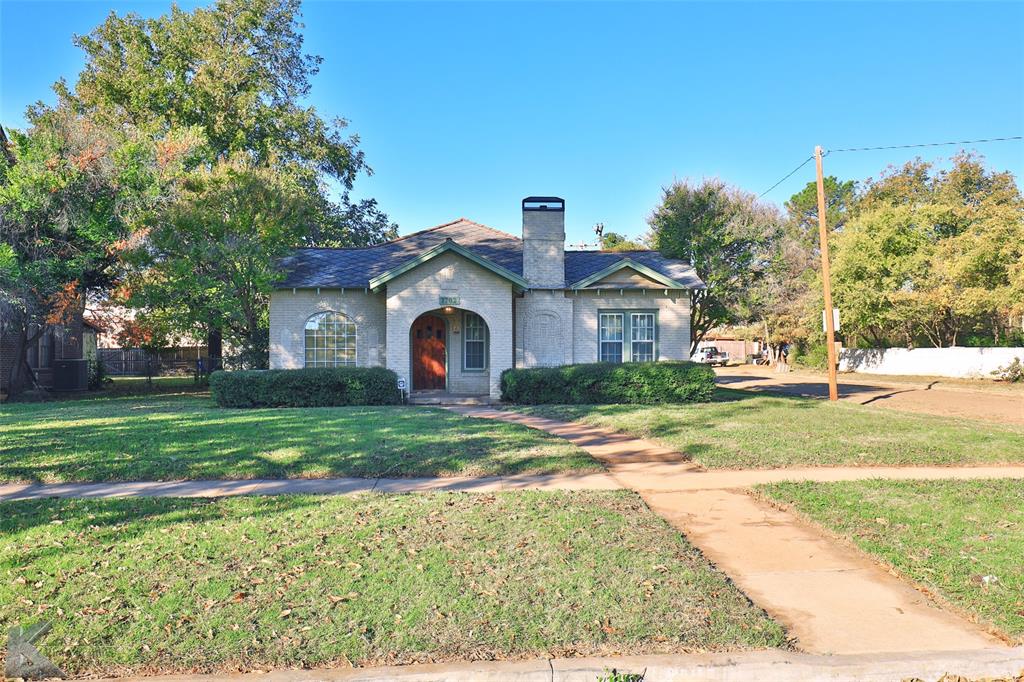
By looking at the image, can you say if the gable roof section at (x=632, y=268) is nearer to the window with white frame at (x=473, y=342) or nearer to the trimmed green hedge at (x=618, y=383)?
the window with white frame at (x=473, y=342)

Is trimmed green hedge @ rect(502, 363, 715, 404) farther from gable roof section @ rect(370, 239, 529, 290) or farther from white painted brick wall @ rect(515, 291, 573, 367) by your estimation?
gable roof section @ rect(370, 239, 529, 290)

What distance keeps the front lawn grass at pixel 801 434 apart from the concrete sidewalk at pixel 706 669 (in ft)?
18.8

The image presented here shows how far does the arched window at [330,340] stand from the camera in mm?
21078

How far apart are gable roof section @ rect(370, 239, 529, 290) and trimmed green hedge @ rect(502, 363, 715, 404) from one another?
2.95 m

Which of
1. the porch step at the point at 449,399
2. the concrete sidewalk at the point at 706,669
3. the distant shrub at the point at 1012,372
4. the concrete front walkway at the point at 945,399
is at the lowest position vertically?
the concrete sidewalk at the point at 706,669

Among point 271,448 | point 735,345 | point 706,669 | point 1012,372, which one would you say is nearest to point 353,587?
point 706,669

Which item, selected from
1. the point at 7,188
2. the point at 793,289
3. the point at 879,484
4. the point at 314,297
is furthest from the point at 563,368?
the point at 793,289

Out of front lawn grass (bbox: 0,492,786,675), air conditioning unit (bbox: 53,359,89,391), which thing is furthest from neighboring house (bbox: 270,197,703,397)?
front lawn grass (bbox: 0,492,786,675)

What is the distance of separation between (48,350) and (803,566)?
102ft

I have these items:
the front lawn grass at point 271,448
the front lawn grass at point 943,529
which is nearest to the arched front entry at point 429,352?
the front lawn grass at point 271,448

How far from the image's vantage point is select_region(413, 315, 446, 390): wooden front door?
22047 millimetres

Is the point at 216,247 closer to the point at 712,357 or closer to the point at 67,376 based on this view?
the point at 67,376

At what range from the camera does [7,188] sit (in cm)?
1931

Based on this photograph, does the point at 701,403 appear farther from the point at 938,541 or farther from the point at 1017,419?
the point at 938,541
